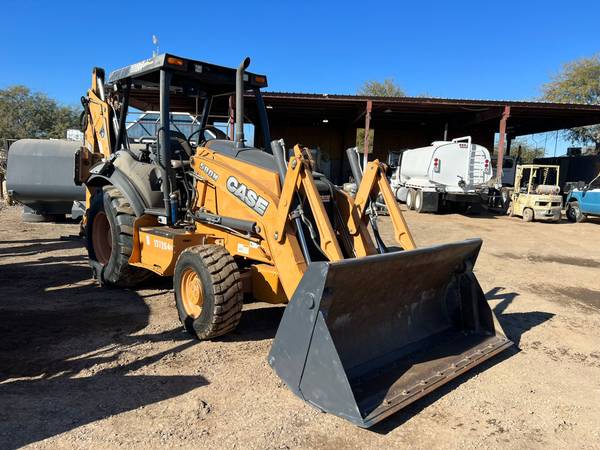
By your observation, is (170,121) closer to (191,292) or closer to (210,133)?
(210,133)

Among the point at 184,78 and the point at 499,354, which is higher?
the point at 184,78

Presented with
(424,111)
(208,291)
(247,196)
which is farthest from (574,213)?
(208,291)

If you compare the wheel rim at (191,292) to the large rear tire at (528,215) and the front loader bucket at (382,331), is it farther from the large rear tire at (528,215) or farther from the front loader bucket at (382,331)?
the large rear tire at (528,215)

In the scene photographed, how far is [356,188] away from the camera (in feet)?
15.8

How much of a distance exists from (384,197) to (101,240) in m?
3.88

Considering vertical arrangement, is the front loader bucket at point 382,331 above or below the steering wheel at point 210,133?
below

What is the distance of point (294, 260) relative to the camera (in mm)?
3705

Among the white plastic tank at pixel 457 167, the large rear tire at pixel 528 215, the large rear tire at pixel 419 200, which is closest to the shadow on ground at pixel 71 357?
the large rear tire at pixel 419 200

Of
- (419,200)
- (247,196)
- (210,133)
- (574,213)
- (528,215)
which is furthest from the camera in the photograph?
(419,200)

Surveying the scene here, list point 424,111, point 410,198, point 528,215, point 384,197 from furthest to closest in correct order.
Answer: point 424,111
point 410,198
point 528,215
point 384,197

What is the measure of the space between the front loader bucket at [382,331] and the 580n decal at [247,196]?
1092 mm

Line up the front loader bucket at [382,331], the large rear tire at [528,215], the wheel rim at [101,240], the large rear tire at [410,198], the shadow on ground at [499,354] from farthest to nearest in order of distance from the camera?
the large rear tire at [410,198]
the large rear tire at [528,215]
the wheel rim at [101,240]
the shadow on ground at [499,354]
the front loader bucket at [382,331]

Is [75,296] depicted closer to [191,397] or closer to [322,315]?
[191,397]

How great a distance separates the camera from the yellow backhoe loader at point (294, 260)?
312 cm
